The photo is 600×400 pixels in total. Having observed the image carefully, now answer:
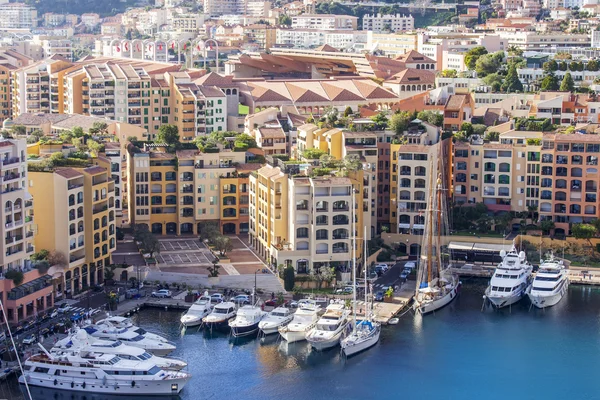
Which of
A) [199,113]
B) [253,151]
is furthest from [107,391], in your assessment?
[199,113]

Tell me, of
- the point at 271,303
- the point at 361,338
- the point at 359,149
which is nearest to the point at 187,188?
the point at 359,149

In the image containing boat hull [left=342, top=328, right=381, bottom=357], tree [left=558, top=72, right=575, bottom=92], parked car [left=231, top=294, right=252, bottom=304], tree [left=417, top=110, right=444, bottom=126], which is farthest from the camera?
tree [left=558, top=72, right=575, bottom=92]

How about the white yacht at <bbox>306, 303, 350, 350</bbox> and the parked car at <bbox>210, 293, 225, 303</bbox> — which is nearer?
the white yacht at <bbox>306, 303, 350, 350</bbox>

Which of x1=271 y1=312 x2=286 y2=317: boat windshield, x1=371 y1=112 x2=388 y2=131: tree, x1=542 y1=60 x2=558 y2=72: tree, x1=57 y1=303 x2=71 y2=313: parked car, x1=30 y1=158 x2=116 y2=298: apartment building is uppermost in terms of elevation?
x1=542 y1=60 x2=558 y2=72: tree

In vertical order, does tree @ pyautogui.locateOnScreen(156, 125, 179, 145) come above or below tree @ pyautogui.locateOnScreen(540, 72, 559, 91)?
below

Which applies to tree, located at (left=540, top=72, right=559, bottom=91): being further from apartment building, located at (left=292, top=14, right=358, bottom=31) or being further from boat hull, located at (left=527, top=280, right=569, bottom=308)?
apartment building, located at (left=292, top=14, right=358, bottom=31)

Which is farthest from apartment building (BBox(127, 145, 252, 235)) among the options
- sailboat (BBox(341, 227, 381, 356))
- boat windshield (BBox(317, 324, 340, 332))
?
boat windshield (BBox(317, 324, 340, 332))

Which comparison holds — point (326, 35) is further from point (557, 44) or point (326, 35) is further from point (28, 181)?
point (28, 181)

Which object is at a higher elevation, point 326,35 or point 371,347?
point 326,35
